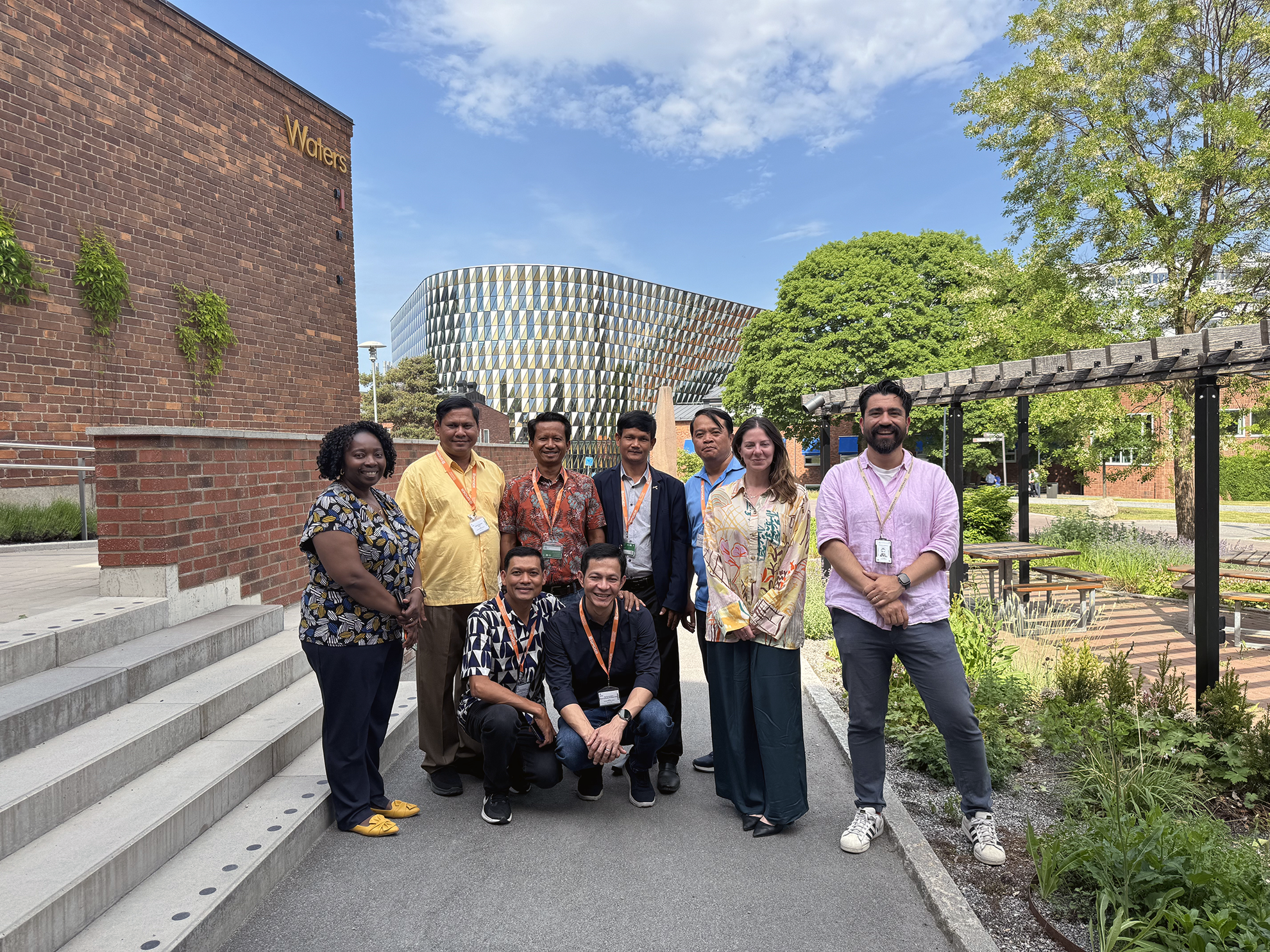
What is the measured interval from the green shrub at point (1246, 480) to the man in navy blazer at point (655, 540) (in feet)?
121

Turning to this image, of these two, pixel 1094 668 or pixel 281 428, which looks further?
pixel 281 428

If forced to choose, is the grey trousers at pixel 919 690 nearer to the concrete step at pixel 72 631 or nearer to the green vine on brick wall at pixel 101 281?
the concrete step at pixel 72 631

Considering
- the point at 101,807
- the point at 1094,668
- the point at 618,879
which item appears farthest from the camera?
the point at 1094,668

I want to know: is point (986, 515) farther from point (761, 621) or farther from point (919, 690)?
point (761, 621)

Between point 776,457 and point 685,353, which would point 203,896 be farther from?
point 685,353

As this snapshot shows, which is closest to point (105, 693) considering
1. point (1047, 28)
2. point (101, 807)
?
point (101, 807)

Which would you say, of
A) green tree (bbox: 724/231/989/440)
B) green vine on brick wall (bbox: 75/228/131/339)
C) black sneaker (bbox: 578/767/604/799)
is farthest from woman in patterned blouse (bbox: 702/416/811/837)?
green tree (bbox: 724/231/989/440)

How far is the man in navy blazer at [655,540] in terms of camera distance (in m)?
4.22

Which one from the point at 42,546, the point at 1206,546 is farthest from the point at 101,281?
the point at 1206,546

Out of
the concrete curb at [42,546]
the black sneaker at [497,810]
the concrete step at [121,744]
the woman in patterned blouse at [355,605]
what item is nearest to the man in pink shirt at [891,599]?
the black sneaker at [497,810]

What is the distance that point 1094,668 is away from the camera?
4.86 metres

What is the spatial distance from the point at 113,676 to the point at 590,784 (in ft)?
7.78

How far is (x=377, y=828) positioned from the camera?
352cm

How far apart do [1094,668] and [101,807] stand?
5.40 m
